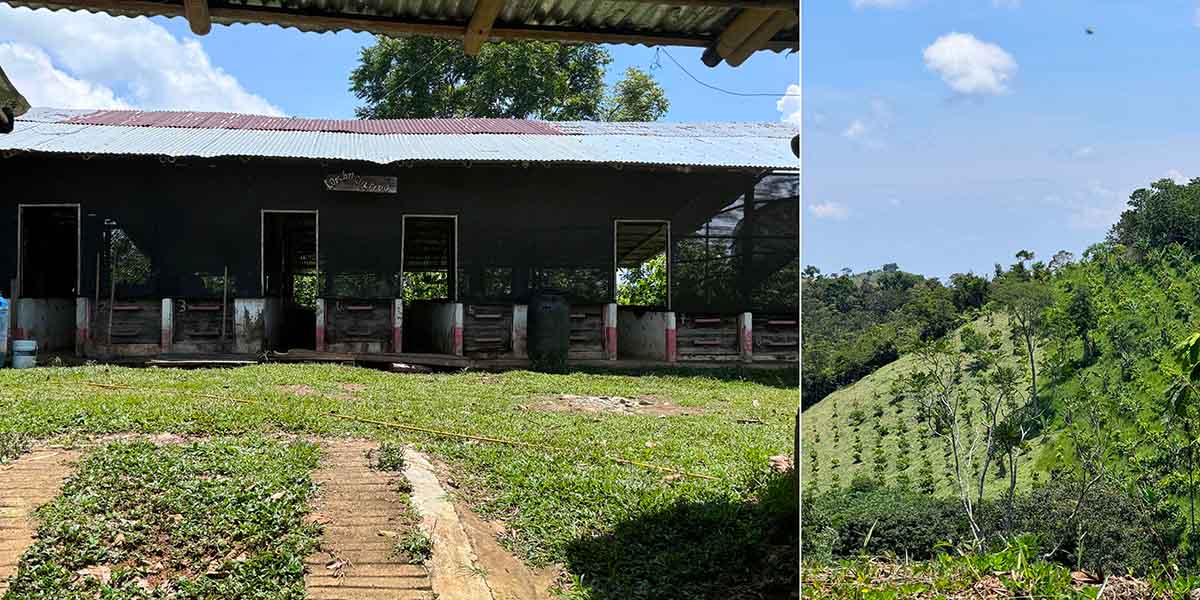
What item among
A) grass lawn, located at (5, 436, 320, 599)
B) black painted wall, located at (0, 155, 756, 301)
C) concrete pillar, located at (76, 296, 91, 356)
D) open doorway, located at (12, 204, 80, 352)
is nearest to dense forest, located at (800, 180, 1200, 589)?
grass lawn, located at (5, 436, 320, 599)

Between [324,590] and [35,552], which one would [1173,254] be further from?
[35,552]

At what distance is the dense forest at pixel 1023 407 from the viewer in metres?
3.96

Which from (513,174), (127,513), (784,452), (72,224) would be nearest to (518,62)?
(513,174)

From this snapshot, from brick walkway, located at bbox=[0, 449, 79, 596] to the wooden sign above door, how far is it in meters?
8.56

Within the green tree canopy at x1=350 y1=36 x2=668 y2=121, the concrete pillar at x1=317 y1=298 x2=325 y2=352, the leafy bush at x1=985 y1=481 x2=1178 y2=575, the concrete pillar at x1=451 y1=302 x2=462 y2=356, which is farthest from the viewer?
the green tree canopy at x1=350 y1=36 x2=668 y2=121

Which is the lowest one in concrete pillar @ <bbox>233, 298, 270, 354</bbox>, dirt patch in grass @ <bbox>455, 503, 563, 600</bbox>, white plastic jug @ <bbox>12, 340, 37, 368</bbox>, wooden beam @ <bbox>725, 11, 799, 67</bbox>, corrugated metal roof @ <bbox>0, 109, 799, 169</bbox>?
dirt patch in grass @ <bbox>455, 503, 563, 600</bbox>

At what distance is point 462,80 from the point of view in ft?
83.7

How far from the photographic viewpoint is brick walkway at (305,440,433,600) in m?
4.33

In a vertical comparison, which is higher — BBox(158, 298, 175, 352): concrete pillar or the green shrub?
BBox(158, 298, 175, 352): concrete pillar

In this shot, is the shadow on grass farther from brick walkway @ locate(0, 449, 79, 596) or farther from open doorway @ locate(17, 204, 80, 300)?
open doorway @ locate(17, 204, 80, 300)

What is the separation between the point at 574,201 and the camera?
14977 mm

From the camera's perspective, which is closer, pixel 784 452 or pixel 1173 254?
pixel 1173 254

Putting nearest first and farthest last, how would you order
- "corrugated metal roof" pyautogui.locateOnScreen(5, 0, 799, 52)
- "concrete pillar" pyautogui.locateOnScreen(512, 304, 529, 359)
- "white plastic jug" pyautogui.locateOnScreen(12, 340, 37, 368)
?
"corrugated metal roof" pyautogui.locateOnScreen(5, 0, 799, 52) < "white plastic jug" pyautogui.locateOnScreen(12, 340, 37, 368) < "concrete pillar" pyautogui.locateOnScreen(512, 304, 529, 359)

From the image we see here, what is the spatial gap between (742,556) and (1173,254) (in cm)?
242
